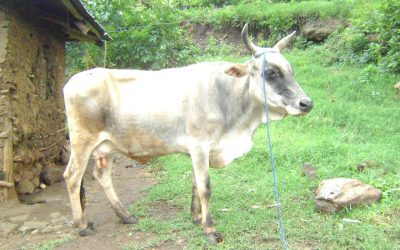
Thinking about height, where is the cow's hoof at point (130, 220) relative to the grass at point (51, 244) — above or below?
above

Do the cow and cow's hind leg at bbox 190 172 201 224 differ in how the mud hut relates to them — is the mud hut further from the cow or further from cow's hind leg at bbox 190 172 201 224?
cow's hind leg at bbox 190 172 201 224

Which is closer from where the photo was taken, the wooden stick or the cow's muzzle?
the cow's muzzle

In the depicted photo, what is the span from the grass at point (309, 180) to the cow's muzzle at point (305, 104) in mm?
1195

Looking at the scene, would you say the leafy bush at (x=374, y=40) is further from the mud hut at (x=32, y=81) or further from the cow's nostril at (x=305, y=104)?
the cow's nostril at (x=305, y=104)

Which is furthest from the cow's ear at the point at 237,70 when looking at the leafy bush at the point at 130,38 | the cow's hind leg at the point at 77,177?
the leafy bush at the point at 130,38

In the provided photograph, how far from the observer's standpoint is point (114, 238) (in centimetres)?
478

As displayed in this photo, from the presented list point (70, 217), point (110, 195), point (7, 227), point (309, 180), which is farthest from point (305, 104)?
point (7, 227)

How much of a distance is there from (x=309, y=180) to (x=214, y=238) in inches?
74.2

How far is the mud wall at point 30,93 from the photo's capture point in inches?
236

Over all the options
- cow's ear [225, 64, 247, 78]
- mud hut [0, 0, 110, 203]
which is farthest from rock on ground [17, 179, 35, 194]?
cow's ear [225, 64, 247, 78]

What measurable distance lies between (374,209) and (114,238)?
2.68 meters

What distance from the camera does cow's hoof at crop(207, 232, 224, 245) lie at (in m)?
4.33

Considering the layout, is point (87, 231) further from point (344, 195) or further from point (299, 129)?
point (299, 129)

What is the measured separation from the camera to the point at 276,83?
4258 millimetres
